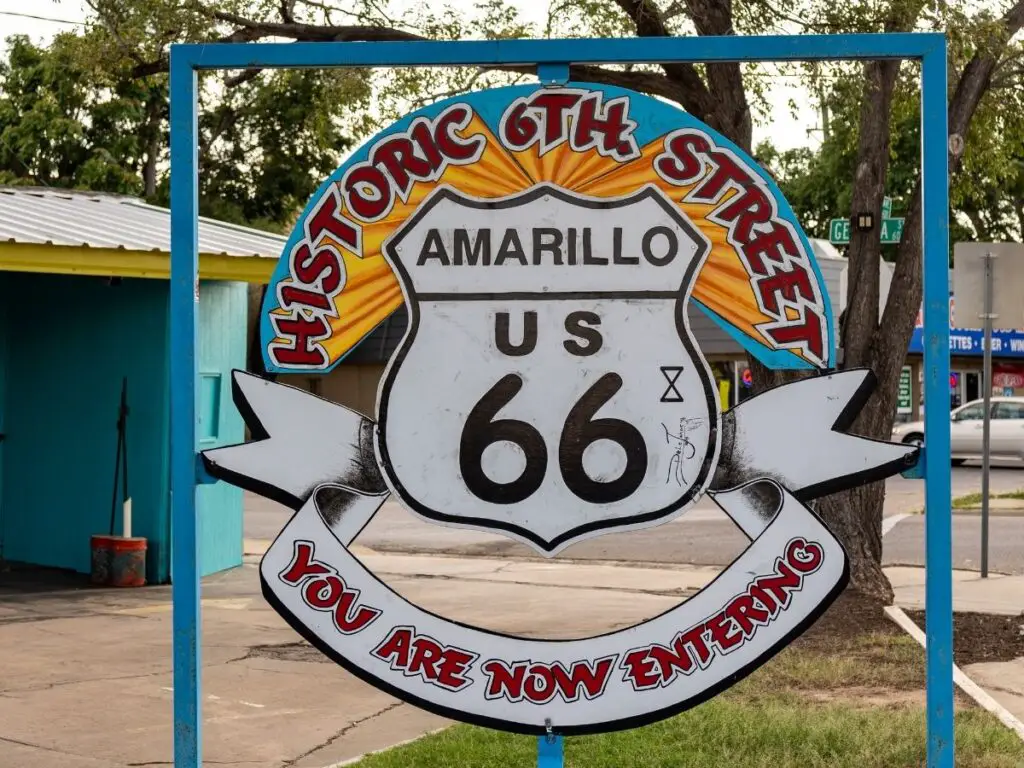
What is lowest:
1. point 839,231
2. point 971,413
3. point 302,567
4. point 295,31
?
point 302,567

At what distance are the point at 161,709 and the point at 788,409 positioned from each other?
172 inches

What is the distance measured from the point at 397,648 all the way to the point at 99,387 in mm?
8747

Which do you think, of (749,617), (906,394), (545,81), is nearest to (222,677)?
(749,617)

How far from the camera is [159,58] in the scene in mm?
11422

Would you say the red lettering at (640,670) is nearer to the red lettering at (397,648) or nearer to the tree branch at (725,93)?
the red lettering at (397,648)

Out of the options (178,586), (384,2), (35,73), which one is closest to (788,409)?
(178,586)

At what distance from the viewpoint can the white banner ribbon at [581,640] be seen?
12.8 ft

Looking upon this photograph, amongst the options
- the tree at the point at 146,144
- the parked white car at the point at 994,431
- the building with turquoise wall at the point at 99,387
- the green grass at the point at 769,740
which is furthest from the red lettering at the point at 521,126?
the tree at the point at 146,144

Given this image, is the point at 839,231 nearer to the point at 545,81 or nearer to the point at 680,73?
the point at 680,73

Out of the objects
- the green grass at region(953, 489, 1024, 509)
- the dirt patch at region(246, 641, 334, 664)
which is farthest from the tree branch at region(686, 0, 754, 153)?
the green grass at region(953, 489, 1024, 509)

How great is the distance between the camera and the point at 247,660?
8.38 metres

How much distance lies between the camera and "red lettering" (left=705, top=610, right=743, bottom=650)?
12.8 ft

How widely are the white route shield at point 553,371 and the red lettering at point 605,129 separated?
159 mm

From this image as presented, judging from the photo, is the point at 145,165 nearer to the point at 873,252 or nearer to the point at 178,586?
the point at 873,252
